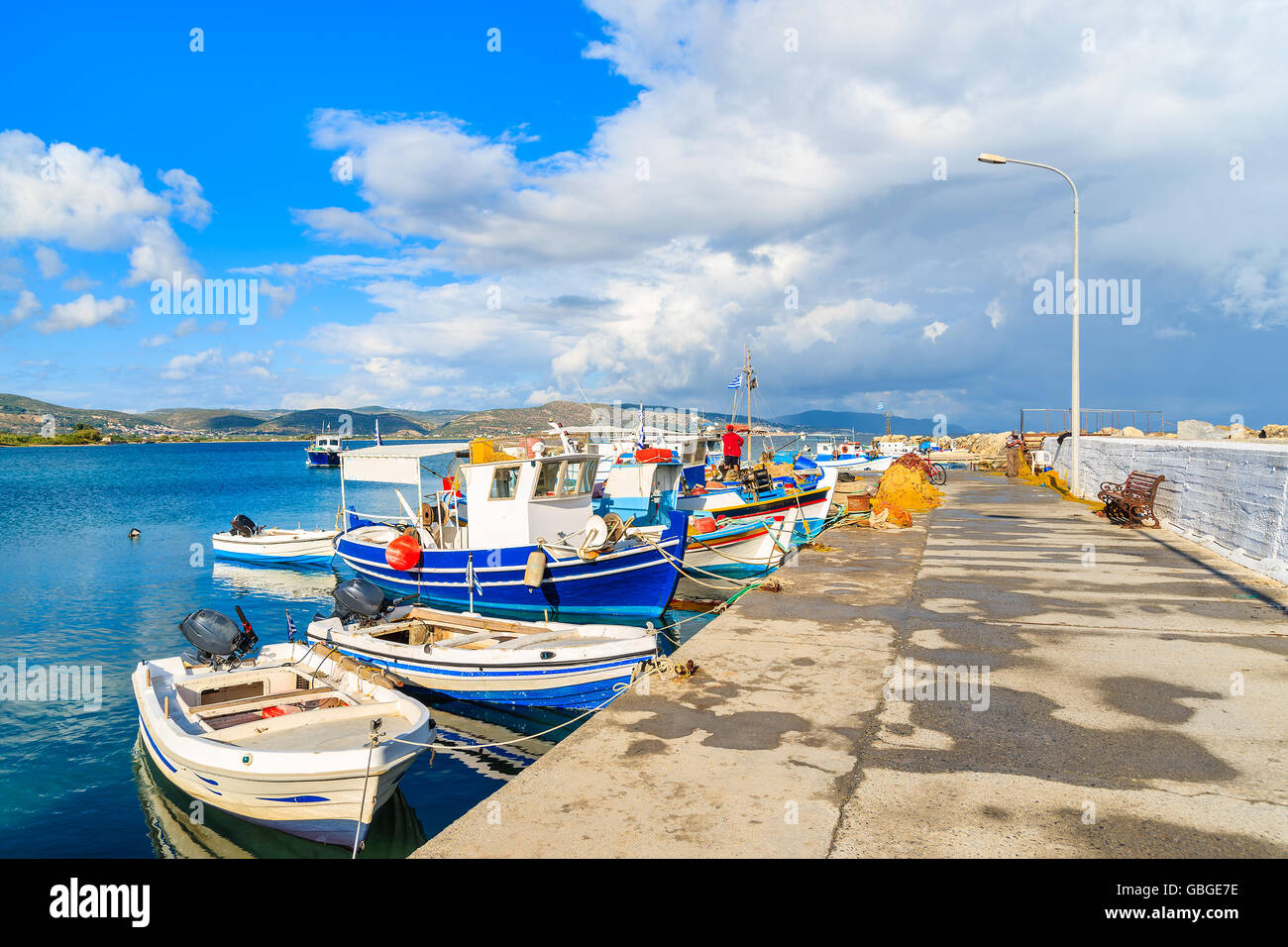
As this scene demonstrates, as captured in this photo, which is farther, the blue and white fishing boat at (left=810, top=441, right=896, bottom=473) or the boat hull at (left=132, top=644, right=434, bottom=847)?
the blue and white fishing boat at (left=810, top=441, right=896, bottom=473)

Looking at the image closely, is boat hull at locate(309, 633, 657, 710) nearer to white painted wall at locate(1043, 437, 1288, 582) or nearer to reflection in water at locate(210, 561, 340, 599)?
white painted wall at locate(1043, 437, 1288, 582)

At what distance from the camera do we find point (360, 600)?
1198 cm

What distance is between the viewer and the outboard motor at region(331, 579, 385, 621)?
1198 centimetres

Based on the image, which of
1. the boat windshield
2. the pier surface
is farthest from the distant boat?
the pier surface

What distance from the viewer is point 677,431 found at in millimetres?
24922

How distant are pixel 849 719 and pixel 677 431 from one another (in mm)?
19501

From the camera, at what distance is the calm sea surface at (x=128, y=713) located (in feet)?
27.0

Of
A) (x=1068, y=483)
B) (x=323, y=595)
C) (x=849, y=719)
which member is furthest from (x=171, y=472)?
(x=849, y=719)

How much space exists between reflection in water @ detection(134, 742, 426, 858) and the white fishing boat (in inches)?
73.6

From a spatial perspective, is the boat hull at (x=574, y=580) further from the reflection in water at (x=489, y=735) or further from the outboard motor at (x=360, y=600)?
the reflection in water at (x=489, y=735)

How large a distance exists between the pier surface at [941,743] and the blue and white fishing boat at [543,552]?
495 cm

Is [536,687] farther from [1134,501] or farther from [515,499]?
[1134,501]
